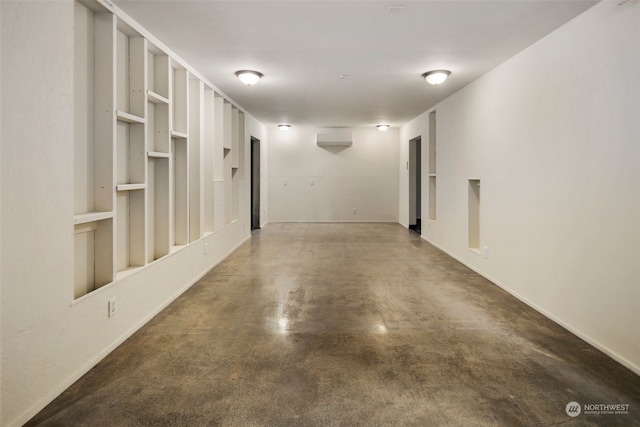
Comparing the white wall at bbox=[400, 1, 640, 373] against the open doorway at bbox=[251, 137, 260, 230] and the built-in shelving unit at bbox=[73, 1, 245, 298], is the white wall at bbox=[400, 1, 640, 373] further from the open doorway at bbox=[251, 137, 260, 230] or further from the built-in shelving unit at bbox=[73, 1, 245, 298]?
the open doorway at bbox=[251, 137, 260, 230]

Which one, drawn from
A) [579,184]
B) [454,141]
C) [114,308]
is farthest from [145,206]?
[454,141]

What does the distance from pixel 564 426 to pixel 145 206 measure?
3222 mm

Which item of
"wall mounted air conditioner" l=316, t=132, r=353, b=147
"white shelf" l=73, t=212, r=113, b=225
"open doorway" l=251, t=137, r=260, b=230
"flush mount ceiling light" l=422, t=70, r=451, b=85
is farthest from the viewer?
"wall mounted air conditioner" l=316, t=132, r=353, b=147

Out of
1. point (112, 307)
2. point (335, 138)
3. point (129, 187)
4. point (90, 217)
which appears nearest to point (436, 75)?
point (129, 187)

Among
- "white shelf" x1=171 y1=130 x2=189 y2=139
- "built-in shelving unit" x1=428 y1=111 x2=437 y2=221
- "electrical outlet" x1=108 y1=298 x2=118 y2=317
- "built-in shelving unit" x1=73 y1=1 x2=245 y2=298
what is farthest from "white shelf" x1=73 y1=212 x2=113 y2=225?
"built-in shelving unit" x1=428 y1=111 x2=437 y2=221

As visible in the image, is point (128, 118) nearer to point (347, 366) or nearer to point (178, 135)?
point (178, 135)

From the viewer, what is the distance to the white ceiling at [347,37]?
291 cm

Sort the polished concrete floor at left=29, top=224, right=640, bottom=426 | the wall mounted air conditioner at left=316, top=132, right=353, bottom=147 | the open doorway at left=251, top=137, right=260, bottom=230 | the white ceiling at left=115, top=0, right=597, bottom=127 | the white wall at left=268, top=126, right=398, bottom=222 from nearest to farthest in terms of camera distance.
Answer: the polished concrete floor at left=29, top=224, right=640, bottom=426 < the white ceiling at left=115, top=0, right=597, bottom=127 < the open doorway at left=251, top=137, right=260, bottom=230 < the wall mounted air conditioner at left=316, top=132, right=353, bottom=147 < the white wall at left=268, top=126, right=398, bottom=222

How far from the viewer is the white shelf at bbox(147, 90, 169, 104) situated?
349 cm

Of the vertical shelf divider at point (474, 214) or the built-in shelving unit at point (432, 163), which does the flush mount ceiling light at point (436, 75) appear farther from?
the built-in shelving unit at point (432, 163)

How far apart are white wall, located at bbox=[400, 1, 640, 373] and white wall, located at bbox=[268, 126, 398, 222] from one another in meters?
5.60

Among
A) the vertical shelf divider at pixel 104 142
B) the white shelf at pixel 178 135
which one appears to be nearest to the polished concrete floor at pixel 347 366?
the vertical shelf divider at pixel 104 142

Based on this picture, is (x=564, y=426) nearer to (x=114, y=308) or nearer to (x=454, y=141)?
(x=114, y=308)

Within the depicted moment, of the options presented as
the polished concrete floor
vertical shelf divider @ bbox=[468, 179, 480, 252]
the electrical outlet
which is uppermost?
vertical shelf divider @ bbox=[468, 179, 480, 252]
